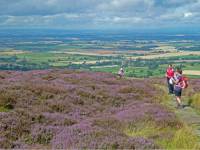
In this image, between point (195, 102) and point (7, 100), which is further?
point (195, 102)

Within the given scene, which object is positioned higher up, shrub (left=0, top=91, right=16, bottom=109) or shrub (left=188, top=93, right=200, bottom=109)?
shrub (left=0, top=91, right=16, bottom=109)

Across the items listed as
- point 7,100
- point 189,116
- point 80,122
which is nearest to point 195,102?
point 189,116

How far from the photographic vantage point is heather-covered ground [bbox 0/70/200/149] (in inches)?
435

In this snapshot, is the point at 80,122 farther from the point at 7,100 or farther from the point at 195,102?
the point at 195,102

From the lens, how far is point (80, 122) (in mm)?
14086

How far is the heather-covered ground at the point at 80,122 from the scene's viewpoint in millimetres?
11055

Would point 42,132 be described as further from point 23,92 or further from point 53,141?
point 23,92

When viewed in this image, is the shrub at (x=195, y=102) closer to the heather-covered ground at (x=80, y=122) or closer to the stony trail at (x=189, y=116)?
the stony trail at (x=189, y=116)

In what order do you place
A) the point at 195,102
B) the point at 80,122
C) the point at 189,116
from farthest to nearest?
the point at 195,102
the point at 189,116
the point at 80,122

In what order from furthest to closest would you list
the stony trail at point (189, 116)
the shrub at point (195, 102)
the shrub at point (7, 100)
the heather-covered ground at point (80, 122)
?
the shrub at point (195, 102) < the stony trail at point (189, 116) < the shrub at point (7, 100) < the heather-covered ground at point (80, 122)

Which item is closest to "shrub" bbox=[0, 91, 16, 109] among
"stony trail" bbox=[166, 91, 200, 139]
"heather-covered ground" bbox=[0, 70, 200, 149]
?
"heather-covered ground" bbox=[0, 70, 200, 149]

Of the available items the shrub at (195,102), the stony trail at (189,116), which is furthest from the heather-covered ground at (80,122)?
the shrub at (195,102)

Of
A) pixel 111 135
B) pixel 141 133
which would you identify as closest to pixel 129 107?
pixel 141 133

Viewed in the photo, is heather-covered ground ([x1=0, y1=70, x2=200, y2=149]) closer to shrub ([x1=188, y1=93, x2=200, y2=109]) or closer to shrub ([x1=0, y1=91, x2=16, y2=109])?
shrub ([x1=0, y1=91, x2=16, y2=109])
